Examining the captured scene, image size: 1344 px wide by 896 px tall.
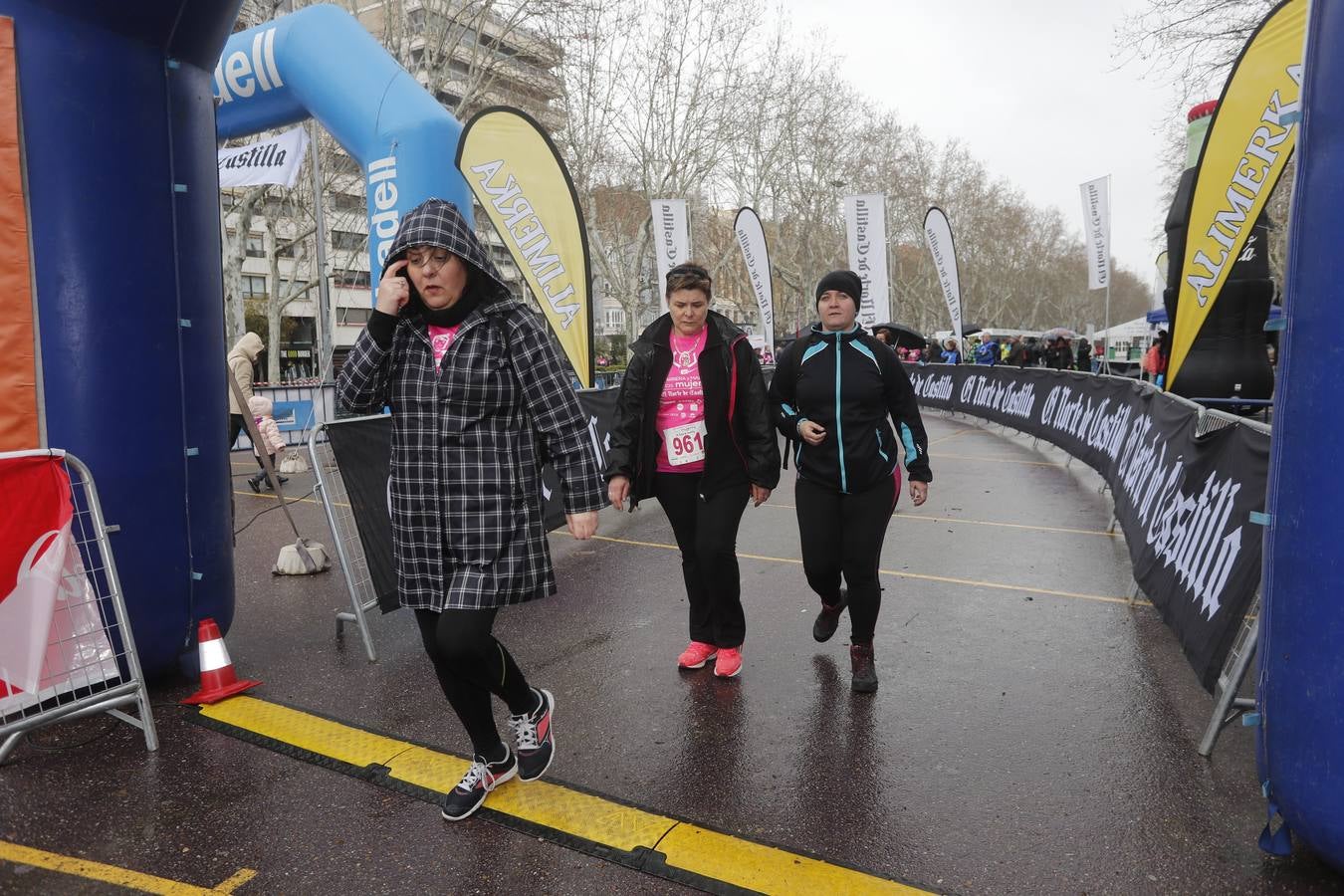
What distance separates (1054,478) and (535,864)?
9.24 meters

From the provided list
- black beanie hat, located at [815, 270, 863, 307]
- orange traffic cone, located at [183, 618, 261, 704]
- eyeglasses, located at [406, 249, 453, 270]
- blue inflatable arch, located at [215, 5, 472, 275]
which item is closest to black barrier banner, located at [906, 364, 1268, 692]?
black beanie hat, located at [815, 270, 863, 307]

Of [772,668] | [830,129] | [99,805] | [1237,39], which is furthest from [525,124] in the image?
[830,129]

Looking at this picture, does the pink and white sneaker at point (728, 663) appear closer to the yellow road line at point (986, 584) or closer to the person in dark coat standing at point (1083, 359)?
the yellow road line at point (986, 584)

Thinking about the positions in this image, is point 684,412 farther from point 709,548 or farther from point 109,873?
point 109,873

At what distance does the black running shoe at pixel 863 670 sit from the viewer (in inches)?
153

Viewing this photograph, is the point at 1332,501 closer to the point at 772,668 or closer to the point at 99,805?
the point at 772,668

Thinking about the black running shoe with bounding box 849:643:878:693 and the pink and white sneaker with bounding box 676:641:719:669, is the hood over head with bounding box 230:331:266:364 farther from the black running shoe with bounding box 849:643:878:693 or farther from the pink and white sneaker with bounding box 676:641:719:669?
the black running shoe with bounding box 849:643:878:693

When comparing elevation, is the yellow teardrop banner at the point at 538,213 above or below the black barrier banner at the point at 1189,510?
above

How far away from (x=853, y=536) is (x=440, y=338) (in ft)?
6.82

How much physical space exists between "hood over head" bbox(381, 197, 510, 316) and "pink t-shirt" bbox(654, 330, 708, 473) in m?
1.13

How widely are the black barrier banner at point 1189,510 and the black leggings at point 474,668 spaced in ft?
9.07

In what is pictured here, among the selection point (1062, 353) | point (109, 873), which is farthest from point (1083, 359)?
point (109, 873)

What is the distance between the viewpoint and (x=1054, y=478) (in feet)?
33.7

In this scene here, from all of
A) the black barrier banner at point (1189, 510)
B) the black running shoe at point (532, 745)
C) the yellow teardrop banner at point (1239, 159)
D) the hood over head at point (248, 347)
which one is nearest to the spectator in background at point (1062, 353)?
the yellow teardrop banner at point (1239, 159)
